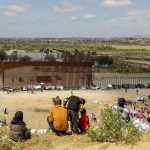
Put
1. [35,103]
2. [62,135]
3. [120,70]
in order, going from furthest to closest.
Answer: [120,70] < [35,103] < [62,135]

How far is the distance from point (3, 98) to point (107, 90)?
1401cm

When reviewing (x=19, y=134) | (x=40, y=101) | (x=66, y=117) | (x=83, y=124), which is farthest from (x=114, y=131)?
(x=40, y=101)

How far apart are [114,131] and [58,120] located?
2113mm

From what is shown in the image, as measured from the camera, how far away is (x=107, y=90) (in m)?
51.1

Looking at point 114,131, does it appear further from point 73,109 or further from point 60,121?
point 73,109

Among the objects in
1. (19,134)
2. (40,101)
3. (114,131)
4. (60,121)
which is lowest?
(40,101)

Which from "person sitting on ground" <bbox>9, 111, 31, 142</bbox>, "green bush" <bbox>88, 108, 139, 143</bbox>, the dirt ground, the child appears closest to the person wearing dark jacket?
the child

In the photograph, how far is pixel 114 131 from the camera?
356 inches

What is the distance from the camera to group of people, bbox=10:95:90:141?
10.1 meters

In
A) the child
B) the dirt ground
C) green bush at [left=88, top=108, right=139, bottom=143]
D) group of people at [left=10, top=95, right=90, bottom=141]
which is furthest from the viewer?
the dirt ground

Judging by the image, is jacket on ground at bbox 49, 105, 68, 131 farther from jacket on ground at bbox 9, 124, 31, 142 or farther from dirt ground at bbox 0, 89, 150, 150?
jacket on ground at bbox 9, 124, 31, 142

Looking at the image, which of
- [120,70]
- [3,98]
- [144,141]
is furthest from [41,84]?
[144,141]

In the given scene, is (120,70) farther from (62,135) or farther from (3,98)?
(62,135)

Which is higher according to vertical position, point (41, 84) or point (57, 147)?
point (57, 147)
